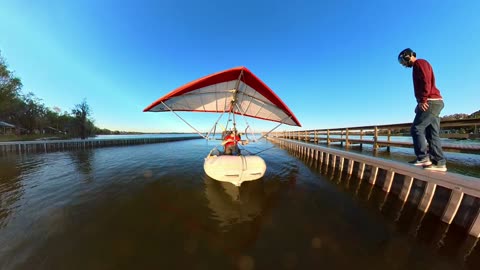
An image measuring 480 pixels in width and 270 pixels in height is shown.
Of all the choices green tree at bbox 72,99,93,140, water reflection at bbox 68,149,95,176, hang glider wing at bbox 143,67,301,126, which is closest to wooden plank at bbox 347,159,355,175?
hang glider wing at bbox 143,67,301,126

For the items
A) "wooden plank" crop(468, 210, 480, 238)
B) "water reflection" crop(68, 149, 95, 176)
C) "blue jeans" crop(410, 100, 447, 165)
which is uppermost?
"blue jeans" crop(410, 100, 447, 165)

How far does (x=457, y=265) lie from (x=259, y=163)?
3.80 meters

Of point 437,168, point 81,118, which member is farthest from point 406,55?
point 81,118

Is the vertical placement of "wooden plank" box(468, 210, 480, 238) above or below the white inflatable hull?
below

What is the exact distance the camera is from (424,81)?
10.7ft

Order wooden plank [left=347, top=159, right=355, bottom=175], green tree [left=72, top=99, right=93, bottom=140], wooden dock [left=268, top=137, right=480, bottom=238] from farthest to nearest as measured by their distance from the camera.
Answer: green tree [left=72, top=99, right=93, bottom=140], wooden plank [left=347, top=159, right=355, bottom=175], wooden dock [left=268, top=137, right=480, bottom=238]

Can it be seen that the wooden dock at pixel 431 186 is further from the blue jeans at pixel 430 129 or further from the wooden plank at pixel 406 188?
the blue jeans at pixel 430 129

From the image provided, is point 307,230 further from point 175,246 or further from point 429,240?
point 175,246

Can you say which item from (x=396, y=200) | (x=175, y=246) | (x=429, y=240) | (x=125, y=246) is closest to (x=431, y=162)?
(x=396, y=200)

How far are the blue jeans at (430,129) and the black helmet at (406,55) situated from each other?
1035 millimetres

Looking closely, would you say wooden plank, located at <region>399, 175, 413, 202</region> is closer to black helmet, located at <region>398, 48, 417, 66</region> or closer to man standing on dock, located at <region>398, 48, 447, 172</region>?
man standing on dock, located at <region>398, 48, 447, 172</region>

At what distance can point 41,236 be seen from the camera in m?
3.12

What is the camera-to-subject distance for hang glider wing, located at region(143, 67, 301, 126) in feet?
17.8

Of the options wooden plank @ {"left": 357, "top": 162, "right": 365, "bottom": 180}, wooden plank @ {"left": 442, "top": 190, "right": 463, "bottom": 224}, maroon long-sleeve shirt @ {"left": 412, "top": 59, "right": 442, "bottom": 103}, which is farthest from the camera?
wooden plank @ {"left": 357, "top": 162, "right": 365, "bottom": 180}
